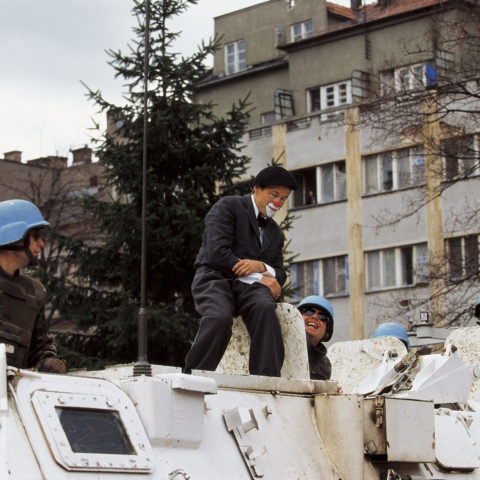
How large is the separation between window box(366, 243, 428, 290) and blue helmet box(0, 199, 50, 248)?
2854 centimetres

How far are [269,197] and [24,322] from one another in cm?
208

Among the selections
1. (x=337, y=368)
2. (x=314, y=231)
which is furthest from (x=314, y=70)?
(x=337, y=368)

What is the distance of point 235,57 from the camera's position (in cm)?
4784

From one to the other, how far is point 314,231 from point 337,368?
27496mm

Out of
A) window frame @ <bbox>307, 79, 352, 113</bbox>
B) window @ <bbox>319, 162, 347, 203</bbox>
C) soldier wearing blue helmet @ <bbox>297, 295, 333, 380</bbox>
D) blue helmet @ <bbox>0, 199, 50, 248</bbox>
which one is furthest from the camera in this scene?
window frame @ <bbox>307, 79, 352, 113</bbox>

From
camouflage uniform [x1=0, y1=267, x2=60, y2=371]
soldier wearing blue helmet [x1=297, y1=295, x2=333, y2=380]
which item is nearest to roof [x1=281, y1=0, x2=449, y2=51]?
soldier wearing blue helmet [x1=297, y1=295, x2=333, y2=380]

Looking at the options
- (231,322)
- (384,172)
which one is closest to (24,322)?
(231,322)

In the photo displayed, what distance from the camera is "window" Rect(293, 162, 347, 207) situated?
3647cm

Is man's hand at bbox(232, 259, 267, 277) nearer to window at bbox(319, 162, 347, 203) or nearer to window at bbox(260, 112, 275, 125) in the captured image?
window at bbox(319, 162, 347, 203)

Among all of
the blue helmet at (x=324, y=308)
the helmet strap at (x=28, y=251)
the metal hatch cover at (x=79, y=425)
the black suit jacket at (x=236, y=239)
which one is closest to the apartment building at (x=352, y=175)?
the blue helmet at (x=324, y=308)

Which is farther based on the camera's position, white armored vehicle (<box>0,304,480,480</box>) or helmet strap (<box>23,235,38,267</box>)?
helmet strap (<box>23,235,38,267</box>)

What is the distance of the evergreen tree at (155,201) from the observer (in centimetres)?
1836

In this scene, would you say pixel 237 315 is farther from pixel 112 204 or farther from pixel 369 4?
pixel 369 4

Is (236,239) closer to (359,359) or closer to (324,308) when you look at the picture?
(324,308)
